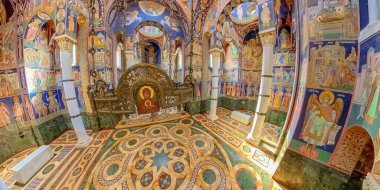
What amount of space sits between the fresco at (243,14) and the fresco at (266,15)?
5164 millimetres

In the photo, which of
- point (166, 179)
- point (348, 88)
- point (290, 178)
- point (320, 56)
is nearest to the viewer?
point (348, 88)

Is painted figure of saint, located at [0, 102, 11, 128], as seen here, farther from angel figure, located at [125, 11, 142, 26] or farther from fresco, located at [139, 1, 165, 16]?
fresco, located at [139, 1, 165, 16]

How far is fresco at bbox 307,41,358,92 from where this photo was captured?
2.65 m

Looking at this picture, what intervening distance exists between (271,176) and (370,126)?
269 centimetres

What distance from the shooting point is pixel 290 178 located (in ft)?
11.2

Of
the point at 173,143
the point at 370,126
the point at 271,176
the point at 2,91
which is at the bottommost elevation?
the point at 271,176

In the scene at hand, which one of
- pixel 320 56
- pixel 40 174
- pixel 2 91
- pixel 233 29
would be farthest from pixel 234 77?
pixel 2 91

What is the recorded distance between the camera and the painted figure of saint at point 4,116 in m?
4.80

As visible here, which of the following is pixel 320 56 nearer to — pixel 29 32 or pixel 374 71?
pixel 374 71

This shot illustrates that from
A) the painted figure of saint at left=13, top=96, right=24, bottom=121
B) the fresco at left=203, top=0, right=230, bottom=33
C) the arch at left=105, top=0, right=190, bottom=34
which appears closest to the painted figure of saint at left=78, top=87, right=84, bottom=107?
the painted figure of saint at left=13, top=96, right=24, bottom=121

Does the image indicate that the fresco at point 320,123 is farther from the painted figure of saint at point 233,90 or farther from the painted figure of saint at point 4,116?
the painted figure of saint at point 4,116

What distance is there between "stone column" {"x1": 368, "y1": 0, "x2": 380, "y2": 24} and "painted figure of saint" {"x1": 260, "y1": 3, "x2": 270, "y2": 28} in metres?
2.50

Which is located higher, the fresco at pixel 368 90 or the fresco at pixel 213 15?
the fresco at pixel 213 15

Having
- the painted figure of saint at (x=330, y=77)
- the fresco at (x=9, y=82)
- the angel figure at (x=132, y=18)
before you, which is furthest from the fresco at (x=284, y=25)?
the fresco at (x=9, y=82)
